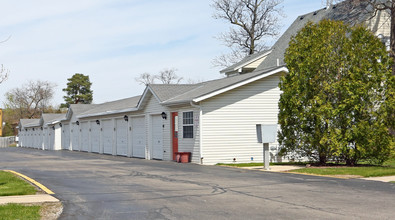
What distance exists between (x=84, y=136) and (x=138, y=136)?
14214 millimetres

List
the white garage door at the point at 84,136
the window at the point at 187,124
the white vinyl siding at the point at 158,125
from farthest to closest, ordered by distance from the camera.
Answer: the white garage door at the point at 84,136 < the white vinyl siding at the point at 158,125 < the window at the point at 187,124

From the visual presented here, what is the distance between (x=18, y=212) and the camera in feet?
30.1

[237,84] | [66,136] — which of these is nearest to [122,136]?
[237,84]

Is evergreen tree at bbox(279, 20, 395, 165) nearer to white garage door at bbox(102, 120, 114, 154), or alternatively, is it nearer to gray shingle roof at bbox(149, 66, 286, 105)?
gray shingle roof at bbox(149, 66, 286, 105)

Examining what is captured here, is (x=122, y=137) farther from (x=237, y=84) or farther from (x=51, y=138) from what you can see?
(x=51, y=138)

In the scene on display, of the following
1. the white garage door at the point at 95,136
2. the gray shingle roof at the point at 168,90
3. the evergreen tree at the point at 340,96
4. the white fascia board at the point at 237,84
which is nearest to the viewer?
the evergreen tree at the point at 340,96

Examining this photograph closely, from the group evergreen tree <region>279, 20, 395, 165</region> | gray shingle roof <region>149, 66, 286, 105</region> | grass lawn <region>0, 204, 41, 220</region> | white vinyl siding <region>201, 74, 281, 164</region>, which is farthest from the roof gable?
grass lawn <region>0, 204, 41, 220</region>

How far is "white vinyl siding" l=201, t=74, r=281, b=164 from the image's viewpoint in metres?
22.8

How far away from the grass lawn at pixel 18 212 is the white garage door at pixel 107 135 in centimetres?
2529

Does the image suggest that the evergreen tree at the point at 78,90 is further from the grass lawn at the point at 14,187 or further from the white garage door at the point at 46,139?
the grass lawn at the point at 14,187

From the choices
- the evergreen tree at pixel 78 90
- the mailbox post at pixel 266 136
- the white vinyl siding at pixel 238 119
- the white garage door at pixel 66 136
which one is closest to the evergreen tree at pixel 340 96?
the mailbox post at pixel 266 136

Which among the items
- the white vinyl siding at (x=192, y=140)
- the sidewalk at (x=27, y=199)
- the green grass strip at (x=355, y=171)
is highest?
the white vinyl siding at (x=192, y=140)

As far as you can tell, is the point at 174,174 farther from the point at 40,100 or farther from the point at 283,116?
the point at 40,100

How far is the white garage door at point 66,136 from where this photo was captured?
49.2m
